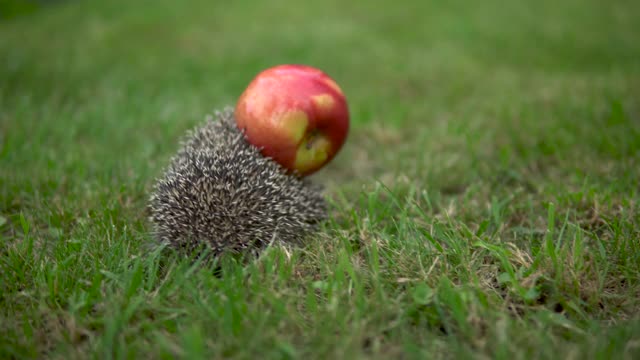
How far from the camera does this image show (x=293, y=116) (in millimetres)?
3025

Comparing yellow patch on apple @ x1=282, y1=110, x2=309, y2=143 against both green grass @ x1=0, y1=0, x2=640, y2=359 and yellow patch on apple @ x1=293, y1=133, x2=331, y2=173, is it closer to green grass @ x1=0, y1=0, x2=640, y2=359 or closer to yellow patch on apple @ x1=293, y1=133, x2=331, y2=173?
yellow patch on apple @ x1=293, y1=133, x2=331, y2=173

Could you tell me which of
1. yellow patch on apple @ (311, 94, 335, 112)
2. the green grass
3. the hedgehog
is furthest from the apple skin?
the green grass

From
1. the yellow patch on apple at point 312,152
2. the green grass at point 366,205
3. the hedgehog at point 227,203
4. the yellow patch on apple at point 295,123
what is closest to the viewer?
the green grass at point 366,205

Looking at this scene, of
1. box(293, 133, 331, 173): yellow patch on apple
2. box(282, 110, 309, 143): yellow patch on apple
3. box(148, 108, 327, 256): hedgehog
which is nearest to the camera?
box(148, 108, 327, 256): hedgehog

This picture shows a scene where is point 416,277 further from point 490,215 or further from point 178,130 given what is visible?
point 178,130

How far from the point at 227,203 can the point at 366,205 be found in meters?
1.12

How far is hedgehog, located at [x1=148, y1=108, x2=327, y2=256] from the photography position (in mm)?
2564

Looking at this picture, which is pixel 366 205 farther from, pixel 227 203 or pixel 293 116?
pixel 227 203

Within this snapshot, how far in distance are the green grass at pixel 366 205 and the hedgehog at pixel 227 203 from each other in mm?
147

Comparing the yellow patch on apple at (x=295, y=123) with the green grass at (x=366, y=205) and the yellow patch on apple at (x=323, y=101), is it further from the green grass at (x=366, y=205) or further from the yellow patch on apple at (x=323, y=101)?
the green grass at (x=366, y=205)

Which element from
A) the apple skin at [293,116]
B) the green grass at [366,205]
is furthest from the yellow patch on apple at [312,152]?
the green grass at [366,205]

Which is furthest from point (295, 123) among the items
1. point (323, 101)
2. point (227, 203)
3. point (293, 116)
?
point (227, 203)

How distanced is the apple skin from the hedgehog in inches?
5.2

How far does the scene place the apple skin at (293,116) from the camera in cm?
303
